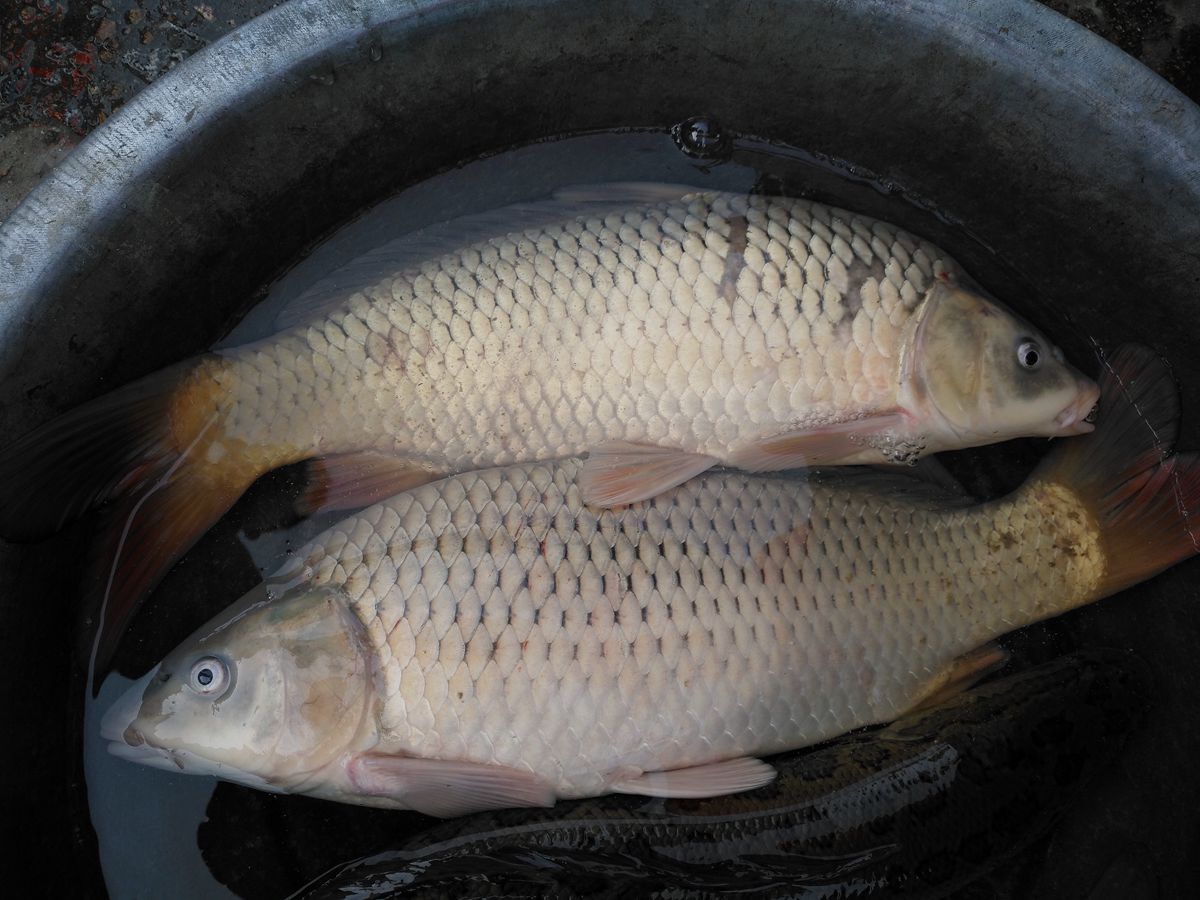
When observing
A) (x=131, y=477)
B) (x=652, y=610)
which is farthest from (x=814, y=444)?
(x=131, y=477)

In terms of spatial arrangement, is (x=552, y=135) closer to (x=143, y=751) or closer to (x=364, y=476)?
(x=364, y=476)

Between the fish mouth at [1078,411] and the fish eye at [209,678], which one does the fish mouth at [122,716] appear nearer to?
the fish eye at [209,678]

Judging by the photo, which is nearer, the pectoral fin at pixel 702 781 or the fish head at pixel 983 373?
the pectoral fin at pixel 702 781

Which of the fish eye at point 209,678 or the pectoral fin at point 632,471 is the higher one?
the pectoral fin at point 632,471

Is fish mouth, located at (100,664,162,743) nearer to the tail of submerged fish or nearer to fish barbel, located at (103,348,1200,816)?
fish barbel, located at (103,348,1200,816)

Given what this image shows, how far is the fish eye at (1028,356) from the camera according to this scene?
159 cm

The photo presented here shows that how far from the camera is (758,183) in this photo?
1.81m

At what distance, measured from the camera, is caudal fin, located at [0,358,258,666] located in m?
1.39

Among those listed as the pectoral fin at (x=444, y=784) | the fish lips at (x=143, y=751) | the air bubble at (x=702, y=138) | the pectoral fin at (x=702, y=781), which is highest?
the air bubble at (x=702, y=138)

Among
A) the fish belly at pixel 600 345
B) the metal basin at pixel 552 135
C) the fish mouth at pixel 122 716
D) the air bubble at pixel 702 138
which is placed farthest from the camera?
the air bubble at pixel 702 138

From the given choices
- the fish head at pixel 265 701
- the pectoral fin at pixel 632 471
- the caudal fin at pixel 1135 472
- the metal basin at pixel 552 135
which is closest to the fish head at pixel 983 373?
the caudal fin at pixel 1135 472

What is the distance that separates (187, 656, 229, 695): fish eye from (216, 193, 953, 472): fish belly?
0.36 metres

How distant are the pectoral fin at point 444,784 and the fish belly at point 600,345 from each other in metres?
0.51

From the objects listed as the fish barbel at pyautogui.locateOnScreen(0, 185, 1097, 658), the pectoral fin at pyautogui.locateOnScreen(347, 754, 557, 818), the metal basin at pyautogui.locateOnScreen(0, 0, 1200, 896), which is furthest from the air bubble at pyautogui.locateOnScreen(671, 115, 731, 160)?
the pectoral fin at pyautogui.locateOnScreen(347, 754, 557, 818)
